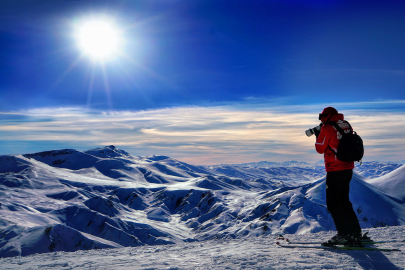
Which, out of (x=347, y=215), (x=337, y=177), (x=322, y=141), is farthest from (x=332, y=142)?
(x=347, y=215)

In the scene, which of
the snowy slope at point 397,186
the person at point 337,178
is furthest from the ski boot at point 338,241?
the snowy slope at point 397,186

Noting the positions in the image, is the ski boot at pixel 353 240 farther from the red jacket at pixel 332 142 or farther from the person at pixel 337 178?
the red jacket at pixel 332 142

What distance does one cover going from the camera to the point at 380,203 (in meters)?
182

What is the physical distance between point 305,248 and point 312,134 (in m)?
3.69

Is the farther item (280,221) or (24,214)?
(280,221)

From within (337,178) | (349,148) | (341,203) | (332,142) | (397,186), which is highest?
(332,142)

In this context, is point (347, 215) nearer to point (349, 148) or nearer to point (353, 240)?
point (353, 240)

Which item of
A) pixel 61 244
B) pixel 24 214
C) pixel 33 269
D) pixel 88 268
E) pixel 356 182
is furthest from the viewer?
pixel 356 182

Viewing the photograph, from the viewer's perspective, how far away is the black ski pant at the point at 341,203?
7.77 m

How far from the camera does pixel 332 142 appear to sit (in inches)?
296

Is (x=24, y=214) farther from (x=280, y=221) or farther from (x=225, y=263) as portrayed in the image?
(x=225, y=263)

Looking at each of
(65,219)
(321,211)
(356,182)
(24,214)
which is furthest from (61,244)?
(356,182)

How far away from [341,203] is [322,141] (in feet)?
6.77

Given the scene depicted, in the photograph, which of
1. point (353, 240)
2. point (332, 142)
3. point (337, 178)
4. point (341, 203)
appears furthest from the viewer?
point (341, 203)
